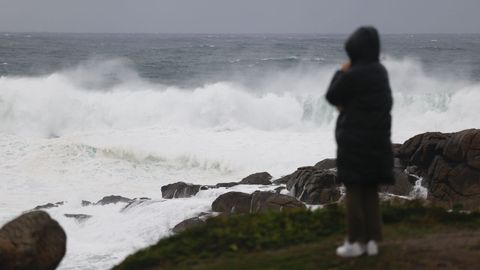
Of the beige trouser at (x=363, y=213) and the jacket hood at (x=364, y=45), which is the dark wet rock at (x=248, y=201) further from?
the jacket hood at (x=364, y=45)

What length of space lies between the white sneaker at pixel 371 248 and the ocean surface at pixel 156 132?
6364 mm

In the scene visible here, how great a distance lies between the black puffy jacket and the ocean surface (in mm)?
6701

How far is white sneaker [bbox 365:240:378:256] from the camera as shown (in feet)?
18.1

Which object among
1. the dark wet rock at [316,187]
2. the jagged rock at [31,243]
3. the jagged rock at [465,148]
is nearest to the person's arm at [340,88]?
the jagged rock at [31,243]

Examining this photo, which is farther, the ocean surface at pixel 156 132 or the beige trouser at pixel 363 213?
the ocean surface at pixel 156 132

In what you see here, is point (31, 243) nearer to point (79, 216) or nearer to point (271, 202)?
point (271, 202)

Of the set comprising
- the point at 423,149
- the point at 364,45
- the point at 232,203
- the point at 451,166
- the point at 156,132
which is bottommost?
the point at 156,132

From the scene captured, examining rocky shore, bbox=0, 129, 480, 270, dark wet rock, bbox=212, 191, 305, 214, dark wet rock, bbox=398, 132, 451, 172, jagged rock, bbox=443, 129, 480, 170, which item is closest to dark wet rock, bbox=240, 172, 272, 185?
rocky shore, bbox=0, 129, 480, 270

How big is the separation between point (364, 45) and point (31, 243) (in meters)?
3.82

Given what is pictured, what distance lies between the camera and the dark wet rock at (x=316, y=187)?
1438 cm

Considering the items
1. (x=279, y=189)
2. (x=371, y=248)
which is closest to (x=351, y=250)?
(x=371, y=248)

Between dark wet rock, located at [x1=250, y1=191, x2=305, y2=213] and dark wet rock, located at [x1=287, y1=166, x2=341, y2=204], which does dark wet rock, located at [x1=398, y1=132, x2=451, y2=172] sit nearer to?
dark wet rock, located at [x1=287, y1=166, x2=341, y2=204]

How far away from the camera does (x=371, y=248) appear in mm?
5512

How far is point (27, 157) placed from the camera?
79.8ft
